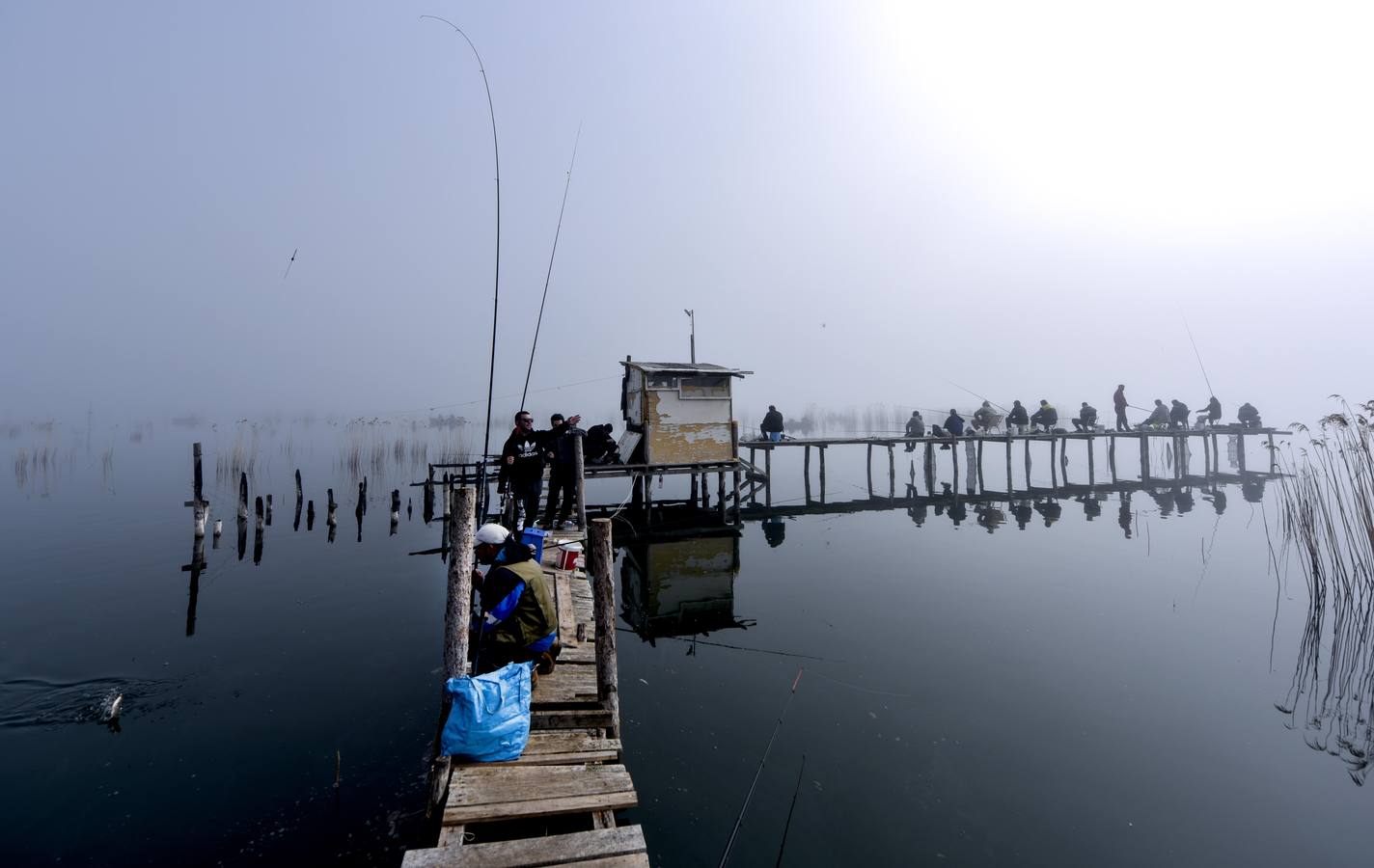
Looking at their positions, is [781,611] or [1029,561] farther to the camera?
[1029,561]

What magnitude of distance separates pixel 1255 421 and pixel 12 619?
52982mm

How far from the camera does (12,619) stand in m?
11.1

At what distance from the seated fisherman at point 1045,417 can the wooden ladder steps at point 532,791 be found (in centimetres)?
3232

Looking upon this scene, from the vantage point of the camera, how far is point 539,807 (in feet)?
13.5

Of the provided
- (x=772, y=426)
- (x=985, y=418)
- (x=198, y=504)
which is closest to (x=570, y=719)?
(x=198, y=504)

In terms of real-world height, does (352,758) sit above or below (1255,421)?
below

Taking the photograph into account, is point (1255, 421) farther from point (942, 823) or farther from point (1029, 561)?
point (942, 823)

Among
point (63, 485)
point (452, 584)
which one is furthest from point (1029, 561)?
point (63, 485)

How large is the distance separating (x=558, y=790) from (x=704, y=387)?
15442mm

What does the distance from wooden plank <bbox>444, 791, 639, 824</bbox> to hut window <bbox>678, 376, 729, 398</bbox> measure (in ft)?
49.0

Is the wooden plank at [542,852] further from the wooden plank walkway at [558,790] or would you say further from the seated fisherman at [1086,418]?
the seated fisherman at [1086,418]

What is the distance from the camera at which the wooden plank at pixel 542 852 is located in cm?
352

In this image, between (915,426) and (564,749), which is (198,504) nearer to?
(564,749)

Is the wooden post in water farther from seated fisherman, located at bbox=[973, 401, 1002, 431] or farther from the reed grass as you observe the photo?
seated fisherman, located at bbox=[973, 401, 1002, 431]
